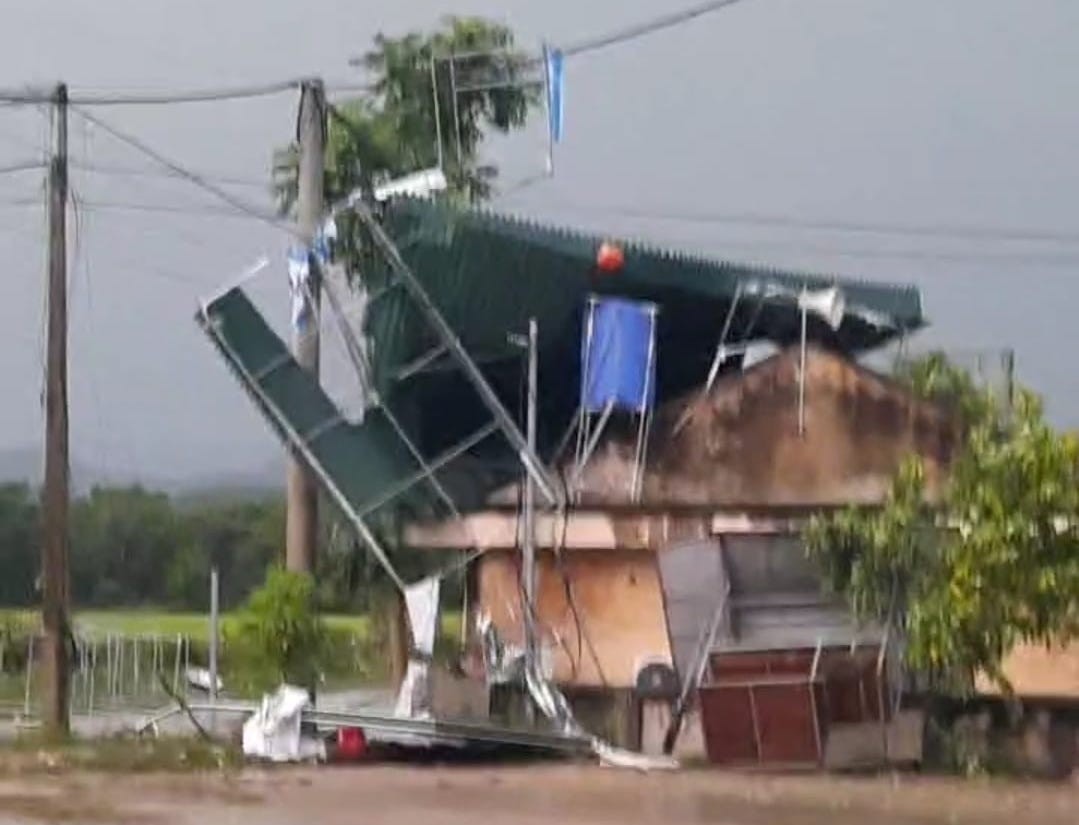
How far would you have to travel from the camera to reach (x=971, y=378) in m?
24.0

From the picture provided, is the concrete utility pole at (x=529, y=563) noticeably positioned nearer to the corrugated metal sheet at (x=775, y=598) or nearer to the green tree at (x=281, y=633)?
the green tree at (x=281, y=633)

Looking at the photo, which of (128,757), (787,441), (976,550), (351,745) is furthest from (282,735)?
(976,550)

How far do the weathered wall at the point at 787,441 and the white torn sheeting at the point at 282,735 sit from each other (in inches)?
154

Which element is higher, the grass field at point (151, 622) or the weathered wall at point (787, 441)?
the weathered wall at point (787, 441)

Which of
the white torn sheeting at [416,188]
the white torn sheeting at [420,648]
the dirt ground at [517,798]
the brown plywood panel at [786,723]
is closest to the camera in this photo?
the dirt ground at [517,798]

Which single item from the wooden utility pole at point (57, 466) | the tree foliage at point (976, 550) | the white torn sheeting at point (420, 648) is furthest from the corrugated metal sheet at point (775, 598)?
the wooden utility pole at point (57, 466)

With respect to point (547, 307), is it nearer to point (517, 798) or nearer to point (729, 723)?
point (729, 723)

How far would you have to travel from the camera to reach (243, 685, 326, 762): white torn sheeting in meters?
22.9

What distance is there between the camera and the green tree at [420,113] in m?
29.0

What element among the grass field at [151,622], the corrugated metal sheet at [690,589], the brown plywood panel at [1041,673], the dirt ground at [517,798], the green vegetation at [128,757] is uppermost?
the corrugated metal sheet at [690,589]

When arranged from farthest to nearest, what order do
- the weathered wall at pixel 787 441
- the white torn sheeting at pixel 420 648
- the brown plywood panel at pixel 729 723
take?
the weathered wall at pixel 787 441, the white torn sheeting at pixel 420 648, the brown plywood panel at pixel 729 723

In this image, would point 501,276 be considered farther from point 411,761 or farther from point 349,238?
point 411,761

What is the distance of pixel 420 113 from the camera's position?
29.3 m

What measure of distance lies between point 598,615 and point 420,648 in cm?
201
